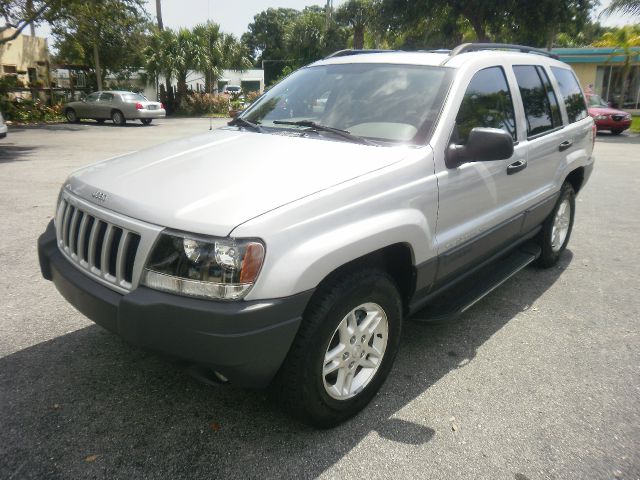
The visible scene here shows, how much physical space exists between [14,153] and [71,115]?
1285cm

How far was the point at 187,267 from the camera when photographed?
212cm

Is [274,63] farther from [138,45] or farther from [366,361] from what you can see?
[366,361]

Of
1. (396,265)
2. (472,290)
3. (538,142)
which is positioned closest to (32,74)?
(538,142)

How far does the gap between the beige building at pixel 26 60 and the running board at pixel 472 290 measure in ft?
88.4

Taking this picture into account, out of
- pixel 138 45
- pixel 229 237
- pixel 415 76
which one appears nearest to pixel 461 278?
pixel 415 76

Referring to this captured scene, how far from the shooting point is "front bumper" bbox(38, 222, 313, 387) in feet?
6.70

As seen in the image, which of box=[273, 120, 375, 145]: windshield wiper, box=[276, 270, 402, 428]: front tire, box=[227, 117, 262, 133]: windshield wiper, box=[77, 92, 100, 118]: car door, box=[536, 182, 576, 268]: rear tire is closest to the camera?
box=[276, 270, 402, 428]: front tire

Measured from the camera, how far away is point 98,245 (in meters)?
2.46

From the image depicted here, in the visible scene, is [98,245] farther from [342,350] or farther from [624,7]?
[624,7]

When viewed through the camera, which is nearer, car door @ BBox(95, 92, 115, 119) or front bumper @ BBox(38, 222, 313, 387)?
front bumper @ BBox(38, 222, 313, 387)

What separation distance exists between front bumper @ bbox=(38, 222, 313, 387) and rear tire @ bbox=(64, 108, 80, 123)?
83.6 ft

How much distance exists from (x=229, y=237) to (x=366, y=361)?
109cm

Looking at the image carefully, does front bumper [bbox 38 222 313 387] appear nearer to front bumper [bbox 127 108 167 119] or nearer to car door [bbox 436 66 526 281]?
car door [bbox 436 66 526 281]

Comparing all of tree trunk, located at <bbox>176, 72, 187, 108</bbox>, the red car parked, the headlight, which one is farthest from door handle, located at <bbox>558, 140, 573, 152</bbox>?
tree trunk, located at <bbox>176, 72, 187, 108</bbox>
